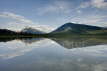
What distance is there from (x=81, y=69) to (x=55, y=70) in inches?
61.5

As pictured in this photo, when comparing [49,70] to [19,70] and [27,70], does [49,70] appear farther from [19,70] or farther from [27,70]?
[19,70]

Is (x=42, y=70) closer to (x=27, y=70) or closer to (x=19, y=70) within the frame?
(x=27, y=70)

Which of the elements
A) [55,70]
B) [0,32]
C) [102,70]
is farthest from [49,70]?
[0,32]

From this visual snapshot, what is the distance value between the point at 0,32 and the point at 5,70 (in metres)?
146

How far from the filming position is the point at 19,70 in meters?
8.24

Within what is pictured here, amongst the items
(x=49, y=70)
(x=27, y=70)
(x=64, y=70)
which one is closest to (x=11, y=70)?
(x=27, y=70)

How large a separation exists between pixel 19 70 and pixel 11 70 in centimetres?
48

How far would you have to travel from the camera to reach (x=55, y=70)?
800 cm

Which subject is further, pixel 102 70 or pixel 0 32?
pixel 0 32

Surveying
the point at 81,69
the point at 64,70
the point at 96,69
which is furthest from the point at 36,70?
the point at 96,69

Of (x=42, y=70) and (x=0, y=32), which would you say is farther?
(x=0, y=32)

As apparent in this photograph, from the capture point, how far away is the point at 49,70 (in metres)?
8.05

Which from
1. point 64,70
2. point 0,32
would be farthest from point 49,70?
point 0,32

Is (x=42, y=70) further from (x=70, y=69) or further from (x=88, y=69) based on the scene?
(x=88, y=69)
